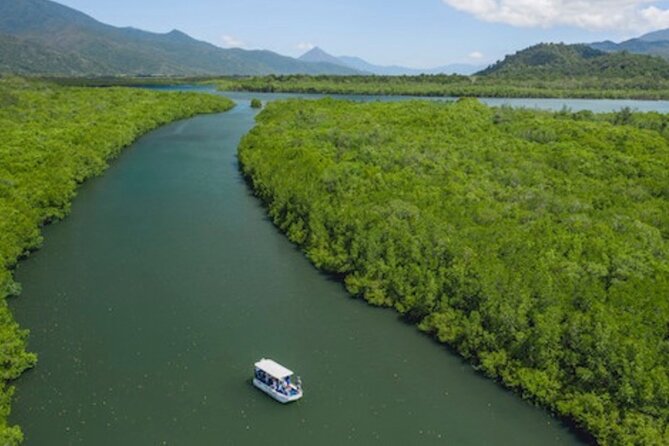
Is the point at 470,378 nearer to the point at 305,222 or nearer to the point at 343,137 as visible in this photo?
the point at 305,222

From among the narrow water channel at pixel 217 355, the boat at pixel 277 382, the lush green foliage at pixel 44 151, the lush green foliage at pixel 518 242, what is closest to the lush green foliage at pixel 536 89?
Result: the lush green foliage at pixel 44 151

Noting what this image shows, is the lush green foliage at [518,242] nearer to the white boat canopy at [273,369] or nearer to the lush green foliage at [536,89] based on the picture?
the white boat canopy at [273,369]

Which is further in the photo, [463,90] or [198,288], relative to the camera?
[463,90]

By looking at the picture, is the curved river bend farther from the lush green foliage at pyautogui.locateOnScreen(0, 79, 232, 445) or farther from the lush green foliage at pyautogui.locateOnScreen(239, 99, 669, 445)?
the lush green foliage at pyautogui.locateOnScreen(239, 99, 669, 445)

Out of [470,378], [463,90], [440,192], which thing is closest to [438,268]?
[470,378]

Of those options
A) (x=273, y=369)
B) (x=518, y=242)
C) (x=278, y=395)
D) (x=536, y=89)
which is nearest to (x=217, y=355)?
(x=273, y=369)

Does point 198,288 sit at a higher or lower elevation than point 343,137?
lower
